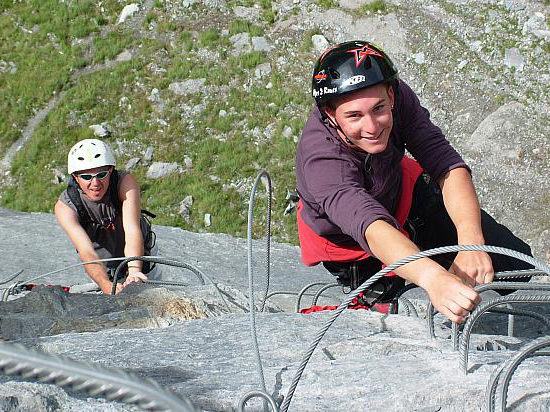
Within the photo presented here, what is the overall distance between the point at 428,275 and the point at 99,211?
4.53m

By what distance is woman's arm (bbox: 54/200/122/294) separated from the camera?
6.79m

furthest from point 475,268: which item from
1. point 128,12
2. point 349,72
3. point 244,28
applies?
point 128,12

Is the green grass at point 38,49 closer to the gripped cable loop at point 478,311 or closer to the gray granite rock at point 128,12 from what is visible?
the gray granite rock at point 128,12

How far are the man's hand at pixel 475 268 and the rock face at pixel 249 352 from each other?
13.2 inches

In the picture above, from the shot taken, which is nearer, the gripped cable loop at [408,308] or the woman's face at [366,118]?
the woman's face at [366,118]

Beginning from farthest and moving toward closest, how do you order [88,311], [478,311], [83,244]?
[83,244]
[88,311]
[478,311]

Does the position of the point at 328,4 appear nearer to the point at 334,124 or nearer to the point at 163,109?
the point at 163,109

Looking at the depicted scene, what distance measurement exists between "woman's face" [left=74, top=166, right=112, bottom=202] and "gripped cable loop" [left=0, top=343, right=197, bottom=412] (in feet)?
19.4

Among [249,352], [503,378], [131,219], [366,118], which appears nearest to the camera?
[503,378]

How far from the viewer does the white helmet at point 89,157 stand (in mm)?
6891

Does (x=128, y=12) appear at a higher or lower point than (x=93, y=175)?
higher

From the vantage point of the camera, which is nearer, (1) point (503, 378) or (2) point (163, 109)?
(1) point (503, 378)

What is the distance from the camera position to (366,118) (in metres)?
3.96

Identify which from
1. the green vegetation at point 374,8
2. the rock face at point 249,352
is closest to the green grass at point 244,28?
the green vegetation at point 374,8
